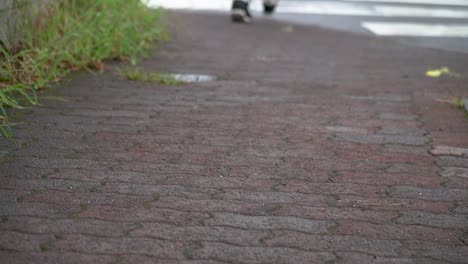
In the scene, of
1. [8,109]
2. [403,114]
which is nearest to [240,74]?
[403,114]

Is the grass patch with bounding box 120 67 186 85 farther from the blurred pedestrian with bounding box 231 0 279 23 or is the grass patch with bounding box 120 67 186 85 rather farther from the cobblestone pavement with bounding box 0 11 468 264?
the blurred pedestrian with bounding box 231 0 279 23

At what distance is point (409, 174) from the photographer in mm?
4594

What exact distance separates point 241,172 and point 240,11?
7870mm

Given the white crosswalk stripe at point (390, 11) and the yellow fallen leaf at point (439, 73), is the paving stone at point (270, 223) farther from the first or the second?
the white crosswalk stripe at point (390, 11)

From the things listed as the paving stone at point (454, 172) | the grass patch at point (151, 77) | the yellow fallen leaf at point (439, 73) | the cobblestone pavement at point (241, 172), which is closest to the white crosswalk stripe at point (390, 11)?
the yellow fallen leaf at point (439, 73)

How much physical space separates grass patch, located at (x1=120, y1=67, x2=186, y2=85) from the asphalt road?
4041 millimetres

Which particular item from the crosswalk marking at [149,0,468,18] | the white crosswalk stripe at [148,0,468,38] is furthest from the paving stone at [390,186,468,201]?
the crosswalk marking at [149,0,468,18]

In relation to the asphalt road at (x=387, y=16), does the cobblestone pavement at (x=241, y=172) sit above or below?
above

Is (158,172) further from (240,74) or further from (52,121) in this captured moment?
(240,74)

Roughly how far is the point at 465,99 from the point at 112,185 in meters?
3.27

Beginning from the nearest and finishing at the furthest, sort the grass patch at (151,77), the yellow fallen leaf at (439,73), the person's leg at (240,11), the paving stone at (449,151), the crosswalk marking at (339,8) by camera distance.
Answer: the paving stone at (449,151), the grass patch at (151,77), the yellow fallen leaf at (439,73), the person's leg at (240,11), the crosswalk marking at (339,8)

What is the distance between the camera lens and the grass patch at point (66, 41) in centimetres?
633

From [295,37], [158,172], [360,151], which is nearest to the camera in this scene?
[158,172]

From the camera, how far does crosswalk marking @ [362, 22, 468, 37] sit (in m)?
11.4
